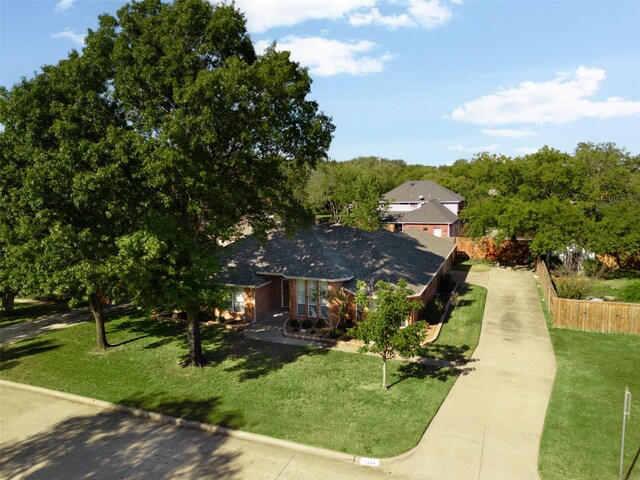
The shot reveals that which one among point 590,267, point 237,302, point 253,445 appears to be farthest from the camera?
point 590,267

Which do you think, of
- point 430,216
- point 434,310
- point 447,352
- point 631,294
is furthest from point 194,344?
point 430,216

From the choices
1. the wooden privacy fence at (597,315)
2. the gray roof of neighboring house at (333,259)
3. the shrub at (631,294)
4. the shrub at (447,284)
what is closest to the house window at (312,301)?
the gray roof of neighboring house at (333,259)

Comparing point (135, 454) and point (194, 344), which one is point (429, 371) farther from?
point (135, 454)

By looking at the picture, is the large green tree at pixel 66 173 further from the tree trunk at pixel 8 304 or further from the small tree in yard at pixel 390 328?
the tree trunk at pixel 8 304

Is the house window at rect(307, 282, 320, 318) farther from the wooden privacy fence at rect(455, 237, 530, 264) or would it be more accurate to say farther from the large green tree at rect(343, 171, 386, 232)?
the large green tree at rect(343, 171, 386, 232)

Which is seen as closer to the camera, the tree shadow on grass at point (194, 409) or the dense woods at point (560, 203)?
the tree shadow on grass at point (194, 409)

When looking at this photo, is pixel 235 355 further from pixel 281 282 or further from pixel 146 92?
pixel 146 92

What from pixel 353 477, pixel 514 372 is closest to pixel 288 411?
pixel 353 477

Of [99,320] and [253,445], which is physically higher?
[99,320]

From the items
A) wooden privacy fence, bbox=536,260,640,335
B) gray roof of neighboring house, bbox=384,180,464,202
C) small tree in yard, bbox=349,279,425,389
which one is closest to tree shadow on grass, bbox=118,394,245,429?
small tree in yard, bbox=349,279,425,389
